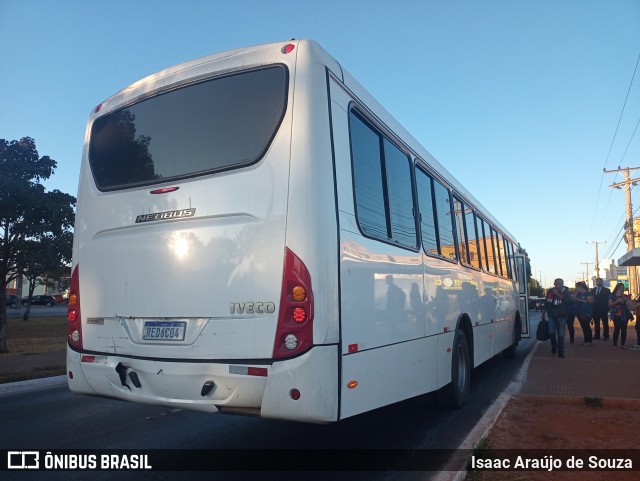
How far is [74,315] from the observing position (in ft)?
16.4

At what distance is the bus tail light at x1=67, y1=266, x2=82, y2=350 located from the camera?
16.1 feet

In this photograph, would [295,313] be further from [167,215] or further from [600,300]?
[600,300]

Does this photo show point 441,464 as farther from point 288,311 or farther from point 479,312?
point 479,312

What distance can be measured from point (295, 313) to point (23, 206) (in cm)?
1251

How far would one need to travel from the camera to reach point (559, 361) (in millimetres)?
11789

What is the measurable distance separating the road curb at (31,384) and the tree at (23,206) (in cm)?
565

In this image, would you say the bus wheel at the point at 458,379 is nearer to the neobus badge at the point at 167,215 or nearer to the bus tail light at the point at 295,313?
the bus tail light at the point at 295,313

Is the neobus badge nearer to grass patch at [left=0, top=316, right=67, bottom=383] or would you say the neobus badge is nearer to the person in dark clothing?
grass patch at [left=0, top=316, right=67, bottom=383]

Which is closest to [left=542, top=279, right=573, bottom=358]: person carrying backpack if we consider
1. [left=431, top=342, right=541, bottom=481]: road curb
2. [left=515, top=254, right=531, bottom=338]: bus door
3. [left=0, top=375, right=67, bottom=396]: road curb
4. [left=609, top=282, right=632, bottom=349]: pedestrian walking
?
[left=515, top=254, right=531, bottom=338]: bus door

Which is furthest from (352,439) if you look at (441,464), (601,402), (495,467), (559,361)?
(559,361)

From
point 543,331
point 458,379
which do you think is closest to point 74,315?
point 458,379

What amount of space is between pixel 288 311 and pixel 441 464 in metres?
2.30

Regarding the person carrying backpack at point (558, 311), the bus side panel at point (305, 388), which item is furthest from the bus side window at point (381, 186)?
the person carrying backpack at point (558, 311)

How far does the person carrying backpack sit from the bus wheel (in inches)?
238
